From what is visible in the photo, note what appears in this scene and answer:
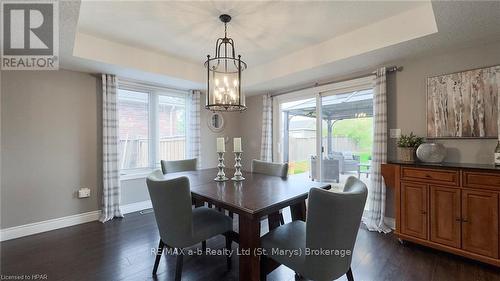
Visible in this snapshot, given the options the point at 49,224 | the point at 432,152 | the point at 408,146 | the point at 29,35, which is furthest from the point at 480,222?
the point at 49,224

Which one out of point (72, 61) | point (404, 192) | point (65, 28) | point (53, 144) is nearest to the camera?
point (65, 28)

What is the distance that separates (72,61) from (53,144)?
3.78ft

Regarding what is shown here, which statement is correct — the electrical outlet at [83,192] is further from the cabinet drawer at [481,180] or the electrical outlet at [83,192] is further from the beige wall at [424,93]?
the cabinet drawer at [481,180]

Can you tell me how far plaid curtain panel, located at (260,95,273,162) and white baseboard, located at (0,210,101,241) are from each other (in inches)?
115

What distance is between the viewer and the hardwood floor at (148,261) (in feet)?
6.26

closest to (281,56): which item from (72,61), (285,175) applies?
(285,175)

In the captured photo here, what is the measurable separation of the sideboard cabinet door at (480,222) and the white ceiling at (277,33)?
5.01 feet

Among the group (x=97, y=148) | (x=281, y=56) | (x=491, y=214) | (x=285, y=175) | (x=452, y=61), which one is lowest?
(x=491, y=214)

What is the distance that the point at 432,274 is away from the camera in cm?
191

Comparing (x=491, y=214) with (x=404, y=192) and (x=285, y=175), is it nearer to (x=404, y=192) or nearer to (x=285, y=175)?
(x=404, y=192)

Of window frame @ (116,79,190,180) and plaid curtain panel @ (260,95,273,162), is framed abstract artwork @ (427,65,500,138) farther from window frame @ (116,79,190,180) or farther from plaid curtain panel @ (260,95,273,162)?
window frame @ (116,79,190,180)

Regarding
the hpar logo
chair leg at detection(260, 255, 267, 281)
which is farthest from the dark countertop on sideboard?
the hpar logo

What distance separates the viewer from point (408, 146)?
8.38 ft

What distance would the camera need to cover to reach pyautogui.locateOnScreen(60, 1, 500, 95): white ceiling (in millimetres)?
2020
